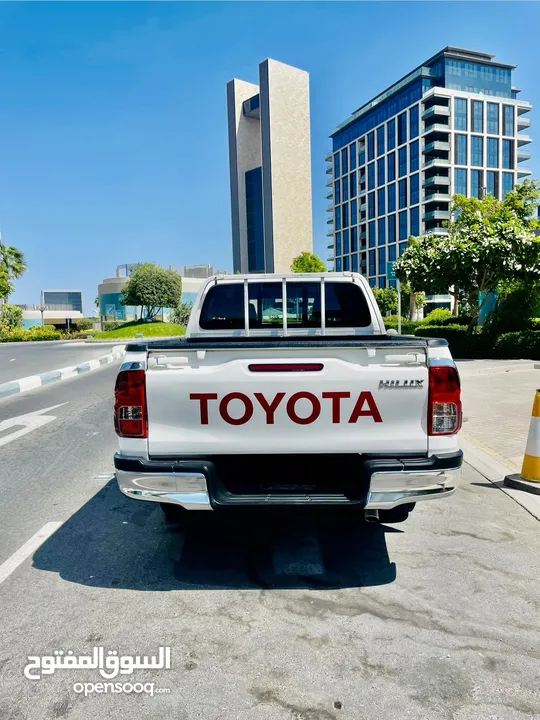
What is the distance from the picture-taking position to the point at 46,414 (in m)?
10.1

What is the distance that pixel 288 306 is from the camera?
6.03m

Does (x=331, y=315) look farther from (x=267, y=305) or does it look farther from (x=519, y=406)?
(x=519, y=406)

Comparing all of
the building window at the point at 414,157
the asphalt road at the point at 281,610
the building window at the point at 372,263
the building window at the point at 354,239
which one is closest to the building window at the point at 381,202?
the building window at the point at 372,263

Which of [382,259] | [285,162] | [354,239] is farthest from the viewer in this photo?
[354,239]

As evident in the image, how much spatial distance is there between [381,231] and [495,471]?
86360mm

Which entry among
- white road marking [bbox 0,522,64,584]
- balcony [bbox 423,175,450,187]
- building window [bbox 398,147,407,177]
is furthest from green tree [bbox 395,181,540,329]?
building window [bbox 398,147,407,177]

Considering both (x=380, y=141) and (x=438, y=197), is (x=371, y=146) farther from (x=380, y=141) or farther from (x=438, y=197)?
(x=438, y=197)

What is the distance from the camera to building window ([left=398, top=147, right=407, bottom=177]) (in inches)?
3263

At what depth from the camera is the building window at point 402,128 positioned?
3249 inches

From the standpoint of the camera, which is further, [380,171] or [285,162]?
[285,162]

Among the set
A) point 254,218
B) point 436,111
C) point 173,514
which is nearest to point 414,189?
point 436,111

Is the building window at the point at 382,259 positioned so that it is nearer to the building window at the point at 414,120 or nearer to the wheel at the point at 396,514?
the building window at the point at 414,120

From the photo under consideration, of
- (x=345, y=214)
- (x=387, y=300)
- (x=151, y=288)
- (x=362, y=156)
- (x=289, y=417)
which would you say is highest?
(x=362, y=156)

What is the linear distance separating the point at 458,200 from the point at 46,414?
2633 cm
